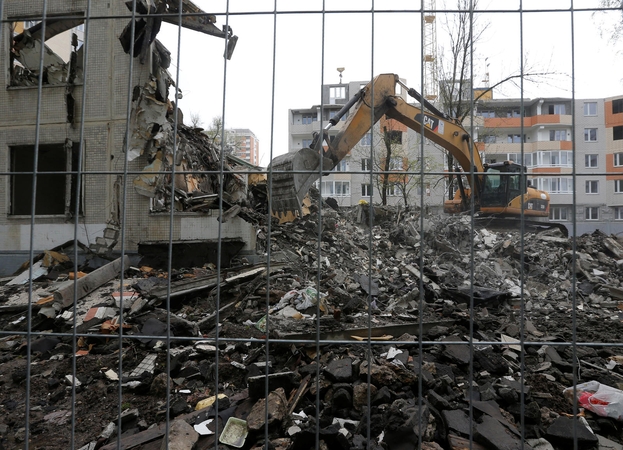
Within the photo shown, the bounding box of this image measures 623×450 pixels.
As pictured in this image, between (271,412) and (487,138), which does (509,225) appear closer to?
(487,138)

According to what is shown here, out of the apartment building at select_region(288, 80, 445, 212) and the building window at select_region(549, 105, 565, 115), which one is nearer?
the apartment building at select_region(288, 80, 445, 212)

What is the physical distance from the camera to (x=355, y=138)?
26.2ft

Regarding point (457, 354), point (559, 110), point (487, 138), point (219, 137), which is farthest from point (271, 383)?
point (219, 137)

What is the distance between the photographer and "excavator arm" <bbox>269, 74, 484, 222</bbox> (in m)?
6.89

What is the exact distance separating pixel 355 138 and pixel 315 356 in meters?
5.18

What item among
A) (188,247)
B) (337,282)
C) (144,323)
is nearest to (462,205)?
(337,282)

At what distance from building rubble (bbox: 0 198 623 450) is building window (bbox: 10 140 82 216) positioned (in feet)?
8.87

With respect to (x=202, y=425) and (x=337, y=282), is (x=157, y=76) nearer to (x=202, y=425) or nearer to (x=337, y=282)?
(x=337, y=282)

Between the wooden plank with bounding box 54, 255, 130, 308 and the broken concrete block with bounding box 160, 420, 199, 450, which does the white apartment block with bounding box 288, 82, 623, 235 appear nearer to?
the broken concrete block with bounding box 160, 420, 199, 450

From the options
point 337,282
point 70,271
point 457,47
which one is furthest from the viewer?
point 457,47

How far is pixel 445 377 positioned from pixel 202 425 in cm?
173

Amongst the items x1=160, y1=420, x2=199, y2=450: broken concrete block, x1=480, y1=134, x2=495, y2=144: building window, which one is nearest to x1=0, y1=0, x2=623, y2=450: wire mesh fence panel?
x1=160, y1=420, x2=199, y2=450: broken concrete block

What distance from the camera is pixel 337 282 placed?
699cm

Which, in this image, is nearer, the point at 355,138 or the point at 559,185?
the point at 559,185
